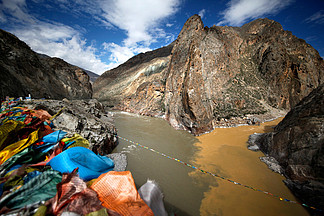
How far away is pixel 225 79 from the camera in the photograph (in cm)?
1608

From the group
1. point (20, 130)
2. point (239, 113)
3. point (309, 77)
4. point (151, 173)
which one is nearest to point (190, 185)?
point (151, 173)

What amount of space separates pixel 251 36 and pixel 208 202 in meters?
30.9

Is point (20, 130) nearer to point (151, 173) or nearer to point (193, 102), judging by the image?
point (151, 173)

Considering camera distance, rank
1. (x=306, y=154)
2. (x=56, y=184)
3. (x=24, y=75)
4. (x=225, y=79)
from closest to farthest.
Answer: (x=56, y=184) → (x=306, y=154) → (x=24, y=75) → (x=225, y=79)

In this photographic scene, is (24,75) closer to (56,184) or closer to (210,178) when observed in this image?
(56,184)

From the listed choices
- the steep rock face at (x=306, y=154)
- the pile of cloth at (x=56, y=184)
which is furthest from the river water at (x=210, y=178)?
the pile of cloth at (x=56, y=184)

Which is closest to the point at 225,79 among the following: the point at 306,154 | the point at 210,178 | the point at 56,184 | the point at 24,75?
the point at 306,154

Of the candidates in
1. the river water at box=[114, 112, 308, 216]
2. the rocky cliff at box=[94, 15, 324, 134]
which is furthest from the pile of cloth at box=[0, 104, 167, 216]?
the rocky cliff at box=[94, 15, 324, 134]

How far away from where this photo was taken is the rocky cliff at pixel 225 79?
10.2 metres

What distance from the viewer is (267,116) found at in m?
14.5

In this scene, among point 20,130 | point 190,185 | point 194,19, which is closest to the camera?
point 20,130

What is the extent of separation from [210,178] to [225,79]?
14970 mm

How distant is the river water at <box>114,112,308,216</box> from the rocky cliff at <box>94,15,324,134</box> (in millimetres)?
3174

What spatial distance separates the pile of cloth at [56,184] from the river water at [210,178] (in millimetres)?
1722
